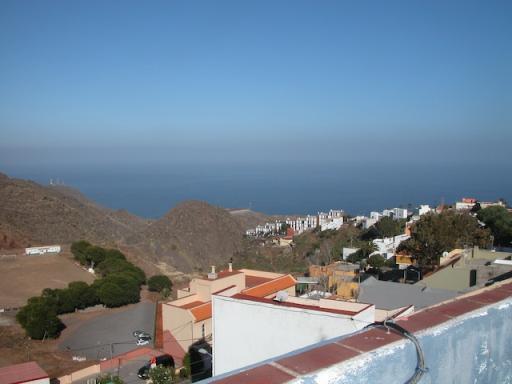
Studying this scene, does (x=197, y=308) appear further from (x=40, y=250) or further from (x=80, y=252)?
(x=40, y=250)

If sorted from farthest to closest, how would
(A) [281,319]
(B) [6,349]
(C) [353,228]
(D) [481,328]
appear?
(C) [353,228], (B) [6,349], (A) [281,319], (D) [481,328]

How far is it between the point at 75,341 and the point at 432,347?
18.6 metres

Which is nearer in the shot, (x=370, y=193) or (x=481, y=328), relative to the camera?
(x=481, y=328)

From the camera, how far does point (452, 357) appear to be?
6.42ft

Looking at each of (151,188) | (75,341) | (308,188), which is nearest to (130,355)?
(75,341)

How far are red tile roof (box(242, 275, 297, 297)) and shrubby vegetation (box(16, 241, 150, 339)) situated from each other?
891 centimetres

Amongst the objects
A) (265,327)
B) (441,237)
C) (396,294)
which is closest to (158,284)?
(441,237)

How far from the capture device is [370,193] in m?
146

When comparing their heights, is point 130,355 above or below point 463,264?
below

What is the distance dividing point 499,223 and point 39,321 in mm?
21850

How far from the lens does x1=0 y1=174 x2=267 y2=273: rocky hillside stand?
4081 cm

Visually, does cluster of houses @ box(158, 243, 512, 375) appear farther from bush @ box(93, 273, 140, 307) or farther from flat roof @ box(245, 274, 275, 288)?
bush @ box(93, 273, 140, 307)

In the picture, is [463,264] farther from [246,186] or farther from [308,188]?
[246,186]

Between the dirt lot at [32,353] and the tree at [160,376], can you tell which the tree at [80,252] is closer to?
the dirt lot at [32,353]
